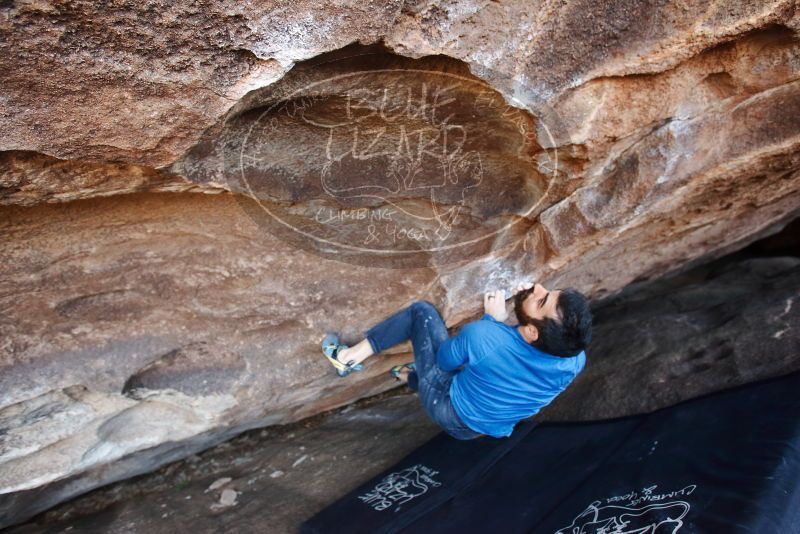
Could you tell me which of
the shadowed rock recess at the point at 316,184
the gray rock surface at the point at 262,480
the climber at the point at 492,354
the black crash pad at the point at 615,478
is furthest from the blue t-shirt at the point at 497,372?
the gray rock surface at the point at 262,480

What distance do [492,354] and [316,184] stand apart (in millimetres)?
880

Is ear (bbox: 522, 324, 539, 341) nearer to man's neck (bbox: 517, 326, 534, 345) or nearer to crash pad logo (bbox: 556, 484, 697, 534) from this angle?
man's neck (bbox: 517, 326, 534, 345)

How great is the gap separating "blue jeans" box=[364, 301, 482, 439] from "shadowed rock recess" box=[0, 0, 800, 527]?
0.19 meters

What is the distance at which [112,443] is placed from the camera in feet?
7.60

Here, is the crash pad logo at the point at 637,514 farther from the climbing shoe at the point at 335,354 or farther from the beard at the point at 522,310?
the climbing shoe at the point at 335,354

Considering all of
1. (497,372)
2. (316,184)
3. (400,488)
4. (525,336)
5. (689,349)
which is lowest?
(400,488)

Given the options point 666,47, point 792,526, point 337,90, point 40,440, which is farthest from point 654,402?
point 40,440

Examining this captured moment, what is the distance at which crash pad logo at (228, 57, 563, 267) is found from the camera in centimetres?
167

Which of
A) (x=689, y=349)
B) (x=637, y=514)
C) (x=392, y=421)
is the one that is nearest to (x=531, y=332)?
(x=637, y=514)

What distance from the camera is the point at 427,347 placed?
2184mm

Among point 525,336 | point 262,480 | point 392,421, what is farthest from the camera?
point 392,421

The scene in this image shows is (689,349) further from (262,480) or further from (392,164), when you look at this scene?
(262,480)

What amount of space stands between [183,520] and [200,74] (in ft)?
6.69

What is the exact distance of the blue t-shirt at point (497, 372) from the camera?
190 cm
